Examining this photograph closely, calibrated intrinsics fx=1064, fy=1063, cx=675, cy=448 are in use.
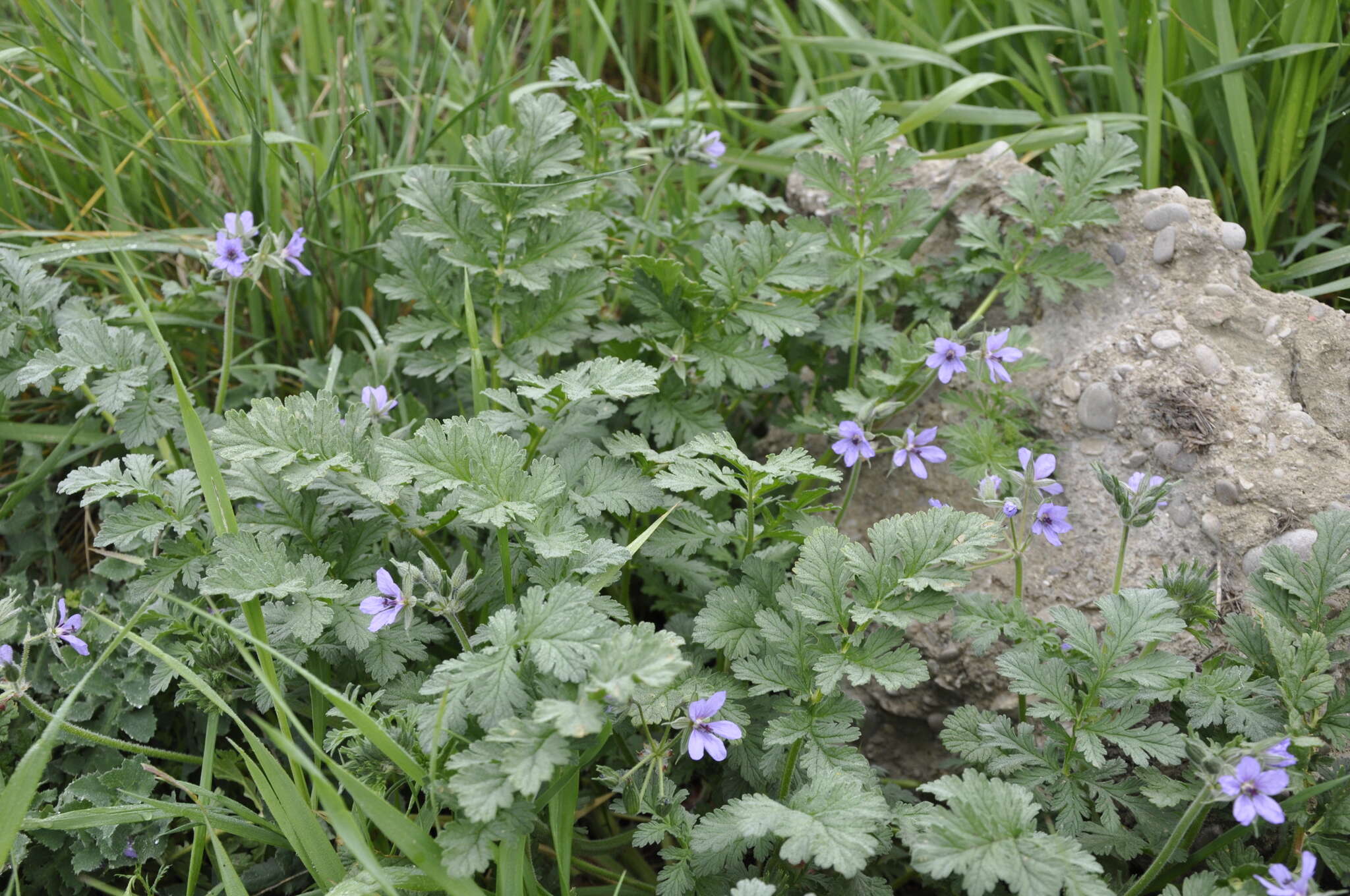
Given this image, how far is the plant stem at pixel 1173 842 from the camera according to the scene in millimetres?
1754

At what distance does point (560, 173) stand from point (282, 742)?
1.54m

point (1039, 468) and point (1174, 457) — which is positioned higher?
point (1039, 468)

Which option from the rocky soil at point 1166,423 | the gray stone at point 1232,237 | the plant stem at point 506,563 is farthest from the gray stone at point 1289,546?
the plant stem at point 506,563

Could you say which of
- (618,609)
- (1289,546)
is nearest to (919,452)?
(1289,546)

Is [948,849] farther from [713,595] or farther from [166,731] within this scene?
[166,731]

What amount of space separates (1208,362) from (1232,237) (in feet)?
1.28

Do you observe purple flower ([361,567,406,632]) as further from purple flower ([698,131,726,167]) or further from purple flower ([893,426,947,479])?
purple flower ([698,131,726,167])

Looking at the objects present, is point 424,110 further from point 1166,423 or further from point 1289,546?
point 1289,546

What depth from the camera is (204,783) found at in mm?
2127

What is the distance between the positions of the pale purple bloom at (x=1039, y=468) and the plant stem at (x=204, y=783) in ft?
5.72

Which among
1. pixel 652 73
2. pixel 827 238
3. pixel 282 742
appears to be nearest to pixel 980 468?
pixel 827 238

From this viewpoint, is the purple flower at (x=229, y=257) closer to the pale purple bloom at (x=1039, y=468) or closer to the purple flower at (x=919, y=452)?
the purple flower at (x=919, y=452)

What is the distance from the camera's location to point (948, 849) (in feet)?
5.60

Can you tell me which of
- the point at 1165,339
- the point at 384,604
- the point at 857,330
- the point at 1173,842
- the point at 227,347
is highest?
→ the point at 227,347
